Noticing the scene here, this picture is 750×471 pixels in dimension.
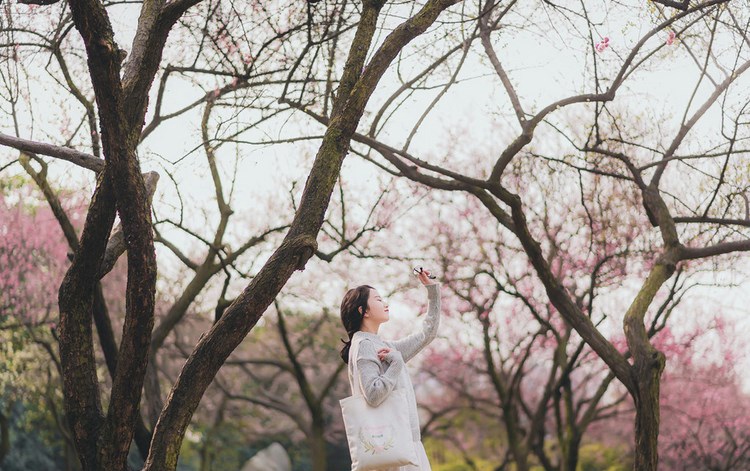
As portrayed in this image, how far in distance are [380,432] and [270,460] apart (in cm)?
1597

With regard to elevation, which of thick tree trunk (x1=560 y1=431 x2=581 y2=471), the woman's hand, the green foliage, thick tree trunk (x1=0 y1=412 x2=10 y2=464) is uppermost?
the green foliage

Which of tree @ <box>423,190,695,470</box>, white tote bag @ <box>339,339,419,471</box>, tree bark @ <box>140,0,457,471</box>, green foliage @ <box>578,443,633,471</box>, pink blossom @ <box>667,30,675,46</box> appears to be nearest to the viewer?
tree bark @ <box>140,0,457,471</box>

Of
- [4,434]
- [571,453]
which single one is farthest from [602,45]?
[4,434]

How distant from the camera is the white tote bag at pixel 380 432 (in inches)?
162

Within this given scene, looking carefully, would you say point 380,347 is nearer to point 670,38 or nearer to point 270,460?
point 670,38

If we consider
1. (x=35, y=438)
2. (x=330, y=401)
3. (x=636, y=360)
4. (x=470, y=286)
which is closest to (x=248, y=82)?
(x=636, y=360)

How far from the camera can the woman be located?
417cm

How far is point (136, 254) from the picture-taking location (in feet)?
13.7

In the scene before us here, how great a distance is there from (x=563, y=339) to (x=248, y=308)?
831cm

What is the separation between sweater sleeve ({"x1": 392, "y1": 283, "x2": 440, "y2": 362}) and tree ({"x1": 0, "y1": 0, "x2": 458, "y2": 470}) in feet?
2.92

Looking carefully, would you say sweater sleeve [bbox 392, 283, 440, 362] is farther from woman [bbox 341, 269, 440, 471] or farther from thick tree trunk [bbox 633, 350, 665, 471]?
thick tree trunk [bbox 633, 350, 665, 471]

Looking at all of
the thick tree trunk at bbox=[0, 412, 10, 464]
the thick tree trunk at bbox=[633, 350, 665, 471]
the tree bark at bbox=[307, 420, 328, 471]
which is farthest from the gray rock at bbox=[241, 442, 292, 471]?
the thick tree trunk at bbox=[633, 350, 665, 471]

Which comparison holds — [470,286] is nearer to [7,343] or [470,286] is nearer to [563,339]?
[563,339]

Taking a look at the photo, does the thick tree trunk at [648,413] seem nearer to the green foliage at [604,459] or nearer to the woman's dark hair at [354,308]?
the woman's dark hair at [354,308]
